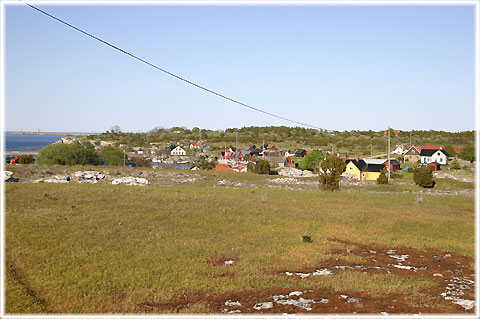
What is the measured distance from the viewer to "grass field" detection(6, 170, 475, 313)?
454 inches

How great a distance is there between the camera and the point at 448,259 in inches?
680

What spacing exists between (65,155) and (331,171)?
175 feet

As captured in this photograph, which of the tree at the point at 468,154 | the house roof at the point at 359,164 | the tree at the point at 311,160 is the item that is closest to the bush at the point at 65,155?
the tree at the point at 311,160

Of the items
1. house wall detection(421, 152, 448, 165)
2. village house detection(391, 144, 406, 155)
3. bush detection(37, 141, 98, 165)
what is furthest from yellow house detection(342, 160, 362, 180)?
bush detection(37, 141, 98, 165)

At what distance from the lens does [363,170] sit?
6994 centimetres

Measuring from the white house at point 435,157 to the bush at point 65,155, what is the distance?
64.9 meters

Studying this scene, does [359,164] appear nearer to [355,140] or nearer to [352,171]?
[352,171]

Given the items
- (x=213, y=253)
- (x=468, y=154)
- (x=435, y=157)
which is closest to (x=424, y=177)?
(x=435, y=157)

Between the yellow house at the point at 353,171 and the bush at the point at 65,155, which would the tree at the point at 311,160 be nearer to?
the yellow house at the point at 353,171

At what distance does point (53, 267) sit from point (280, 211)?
17.9 m

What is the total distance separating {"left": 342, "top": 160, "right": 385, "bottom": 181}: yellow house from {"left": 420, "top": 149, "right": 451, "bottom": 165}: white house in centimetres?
2032

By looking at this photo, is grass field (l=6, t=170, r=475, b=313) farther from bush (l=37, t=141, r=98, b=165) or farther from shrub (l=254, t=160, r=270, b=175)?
bush (l=37, t=141, r=98, b=165)

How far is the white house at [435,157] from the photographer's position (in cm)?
8494

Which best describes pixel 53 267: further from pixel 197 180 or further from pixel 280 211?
pixel 197 180
